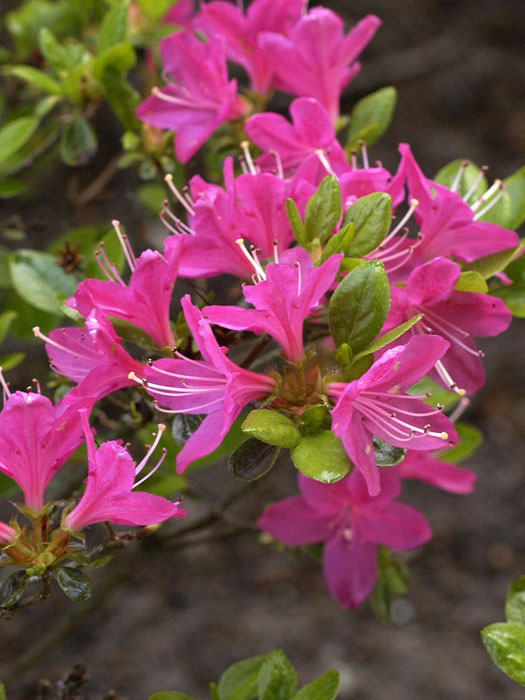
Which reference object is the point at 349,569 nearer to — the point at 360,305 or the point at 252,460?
the point at 252,460

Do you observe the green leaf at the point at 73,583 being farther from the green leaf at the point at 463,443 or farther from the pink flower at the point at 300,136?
the green leaf at the point at 463,443

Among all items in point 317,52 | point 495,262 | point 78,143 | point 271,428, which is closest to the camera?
point 271,428

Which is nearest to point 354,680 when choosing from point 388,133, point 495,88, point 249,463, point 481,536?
point 481,536

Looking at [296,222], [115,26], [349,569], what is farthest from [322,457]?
[115,26]

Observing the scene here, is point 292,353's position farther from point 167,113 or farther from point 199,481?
point 199,481

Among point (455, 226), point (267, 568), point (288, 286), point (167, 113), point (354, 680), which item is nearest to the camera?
point (288, 286)

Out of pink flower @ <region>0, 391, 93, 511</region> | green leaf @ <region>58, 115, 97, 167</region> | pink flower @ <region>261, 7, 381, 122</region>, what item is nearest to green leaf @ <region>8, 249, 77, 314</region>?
green leaf @ <region>58, 115, 97, 167</region>

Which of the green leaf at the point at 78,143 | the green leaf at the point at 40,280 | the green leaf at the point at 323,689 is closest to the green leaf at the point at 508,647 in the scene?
the green leaf at the point at 323,689
